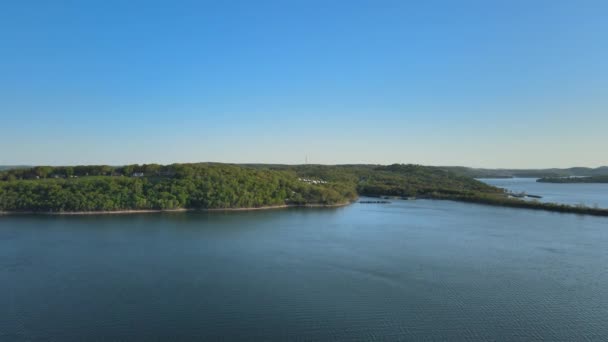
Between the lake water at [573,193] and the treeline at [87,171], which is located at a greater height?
the treeline at [87,171]

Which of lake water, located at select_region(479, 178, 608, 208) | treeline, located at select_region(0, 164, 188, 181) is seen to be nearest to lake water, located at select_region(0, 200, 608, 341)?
treeline, located at select_region(0, 164, 188, 181)

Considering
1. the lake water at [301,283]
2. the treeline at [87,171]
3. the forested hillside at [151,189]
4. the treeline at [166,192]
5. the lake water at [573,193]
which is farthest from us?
the lake water at [573,193]

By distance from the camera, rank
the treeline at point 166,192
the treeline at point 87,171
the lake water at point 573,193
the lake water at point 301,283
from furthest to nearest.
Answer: the lake water at point 573,193
the treeline at point 87,171
the treeline at point 166,192
the lake water at point 301,283

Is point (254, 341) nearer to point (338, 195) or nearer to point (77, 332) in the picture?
point (77, 332)

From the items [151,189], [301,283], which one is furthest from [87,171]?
[301,283]

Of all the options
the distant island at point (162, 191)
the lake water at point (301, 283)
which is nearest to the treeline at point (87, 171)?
the distant island at point (162, 191)

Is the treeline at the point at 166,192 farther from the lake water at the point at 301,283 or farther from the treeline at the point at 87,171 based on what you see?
the lake water at the point at 301,283

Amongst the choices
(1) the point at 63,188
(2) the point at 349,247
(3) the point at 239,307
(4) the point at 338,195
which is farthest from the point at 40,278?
(4) the point at 338,195

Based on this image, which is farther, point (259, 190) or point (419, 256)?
point (259, 190)
